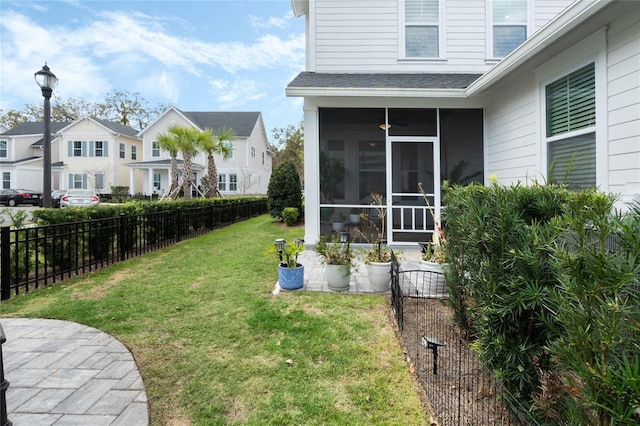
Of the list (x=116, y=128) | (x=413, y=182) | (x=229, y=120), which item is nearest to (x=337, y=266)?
(x=413, y=182)

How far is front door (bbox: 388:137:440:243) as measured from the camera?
7.18 meters

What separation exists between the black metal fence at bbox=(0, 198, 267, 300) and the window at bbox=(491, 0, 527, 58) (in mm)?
9609

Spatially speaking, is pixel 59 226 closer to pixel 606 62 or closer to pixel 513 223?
pixel 513 223

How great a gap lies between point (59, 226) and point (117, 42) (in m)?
15.2

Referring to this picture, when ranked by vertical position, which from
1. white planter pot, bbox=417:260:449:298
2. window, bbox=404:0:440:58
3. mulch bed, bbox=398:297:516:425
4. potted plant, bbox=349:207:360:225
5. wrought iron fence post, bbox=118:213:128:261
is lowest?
mulch bed, bbox=398:297:516:425

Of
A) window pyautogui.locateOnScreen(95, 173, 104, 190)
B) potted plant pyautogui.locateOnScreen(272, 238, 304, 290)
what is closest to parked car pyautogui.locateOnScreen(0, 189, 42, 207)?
window pyautogui.locateOnScreen(95, 173, 104, 190)

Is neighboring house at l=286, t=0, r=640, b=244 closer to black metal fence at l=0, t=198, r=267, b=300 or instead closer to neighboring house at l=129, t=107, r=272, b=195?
black metal fence at l=0, t=198, r=267, b=300

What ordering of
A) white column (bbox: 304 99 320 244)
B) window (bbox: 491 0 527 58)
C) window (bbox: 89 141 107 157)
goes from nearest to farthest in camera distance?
white column (bbox: 304 99 320 244) → window (bbox: 491 0 527 58) → window (bbox: 89 141 107 157)

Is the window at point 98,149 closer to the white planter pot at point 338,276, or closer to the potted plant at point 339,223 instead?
the potted plant at point 339,223

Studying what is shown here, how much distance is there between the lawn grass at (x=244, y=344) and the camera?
219cm

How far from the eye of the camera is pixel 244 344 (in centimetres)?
305

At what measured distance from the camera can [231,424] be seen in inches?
80.0

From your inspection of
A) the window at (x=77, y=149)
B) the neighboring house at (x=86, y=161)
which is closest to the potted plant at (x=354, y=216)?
the neighboring house at (x=86, y=161)

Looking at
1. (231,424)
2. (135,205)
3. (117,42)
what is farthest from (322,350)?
(117,42)
